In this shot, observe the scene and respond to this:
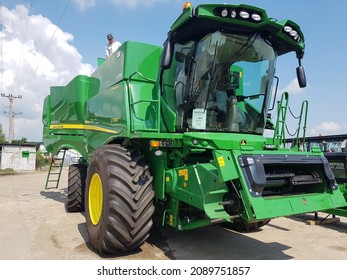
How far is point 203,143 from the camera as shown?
3.71m

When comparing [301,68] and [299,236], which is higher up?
[301,68]

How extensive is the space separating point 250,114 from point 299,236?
234cm

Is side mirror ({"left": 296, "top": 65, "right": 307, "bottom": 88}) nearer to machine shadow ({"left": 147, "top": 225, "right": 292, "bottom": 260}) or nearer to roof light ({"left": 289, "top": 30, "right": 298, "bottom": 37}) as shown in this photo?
roof light ({"left": 289, "top": 30, "right": 298, "bottom": 37})

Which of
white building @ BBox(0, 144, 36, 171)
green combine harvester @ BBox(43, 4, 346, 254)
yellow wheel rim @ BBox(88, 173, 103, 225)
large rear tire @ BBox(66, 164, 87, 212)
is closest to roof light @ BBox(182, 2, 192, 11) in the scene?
green combine harvester @ BBox(43, 4, 346, 254)

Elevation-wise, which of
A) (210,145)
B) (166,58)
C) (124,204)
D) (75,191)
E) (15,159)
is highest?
(166,58)

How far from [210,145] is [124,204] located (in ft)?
4.15

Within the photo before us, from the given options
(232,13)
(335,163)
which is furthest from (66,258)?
(335,163)

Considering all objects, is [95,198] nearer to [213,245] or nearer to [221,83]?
[213,245]

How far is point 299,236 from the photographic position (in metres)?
5.42

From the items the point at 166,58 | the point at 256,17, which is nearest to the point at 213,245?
the point at 166,58

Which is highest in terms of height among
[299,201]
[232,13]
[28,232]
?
[232,13]

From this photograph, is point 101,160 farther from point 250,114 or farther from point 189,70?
point 250,114

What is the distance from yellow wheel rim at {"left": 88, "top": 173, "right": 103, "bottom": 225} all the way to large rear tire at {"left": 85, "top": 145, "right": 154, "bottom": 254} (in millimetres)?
424

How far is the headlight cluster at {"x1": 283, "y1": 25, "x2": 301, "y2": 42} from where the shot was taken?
4.32 metres
